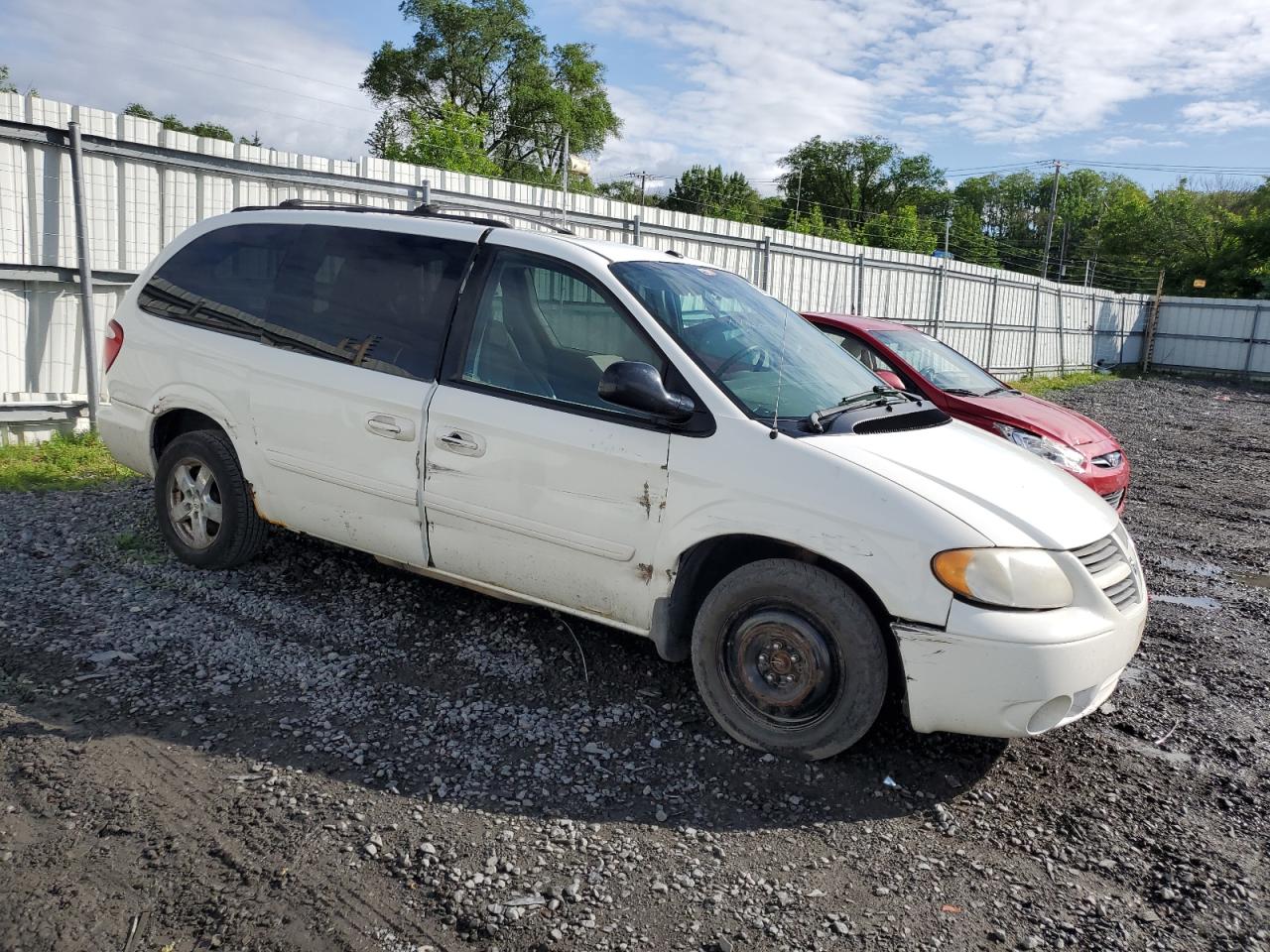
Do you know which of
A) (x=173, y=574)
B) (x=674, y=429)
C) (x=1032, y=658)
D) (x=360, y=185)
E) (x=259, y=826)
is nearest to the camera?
(x=259, y=826)

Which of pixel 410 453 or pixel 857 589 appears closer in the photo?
pixel 857 589

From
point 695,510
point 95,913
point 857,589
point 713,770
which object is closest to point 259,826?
point 95,913

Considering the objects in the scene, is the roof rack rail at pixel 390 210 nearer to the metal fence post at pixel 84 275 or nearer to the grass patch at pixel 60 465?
the grass patch at pixel 60 465

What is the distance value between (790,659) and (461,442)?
63.7 inches

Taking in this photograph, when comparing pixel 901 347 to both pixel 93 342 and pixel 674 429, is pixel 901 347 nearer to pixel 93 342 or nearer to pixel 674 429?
pixel 674 429

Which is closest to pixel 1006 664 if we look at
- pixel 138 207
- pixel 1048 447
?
pixel 1048 447

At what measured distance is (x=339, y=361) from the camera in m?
4.33

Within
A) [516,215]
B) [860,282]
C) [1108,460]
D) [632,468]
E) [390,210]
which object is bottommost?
[1108,460]

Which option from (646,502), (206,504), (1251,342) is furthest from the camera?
(1251,342)

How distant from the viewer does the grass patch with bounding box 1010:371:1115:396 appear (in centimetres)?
2182

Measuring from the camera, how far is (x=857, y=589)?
338 cm

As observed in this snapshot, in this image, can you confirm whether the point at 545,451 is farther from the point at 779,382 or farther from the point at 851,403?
the point at 851,403

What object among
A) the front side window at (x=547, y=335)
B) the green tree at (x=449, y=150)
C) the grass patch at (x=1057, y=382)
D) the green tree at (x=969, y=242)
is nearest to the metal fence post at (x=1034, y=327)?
the grass patch at (x=1057, y=382)

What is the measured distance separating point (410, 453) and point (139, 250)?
5.37m
